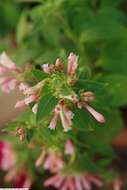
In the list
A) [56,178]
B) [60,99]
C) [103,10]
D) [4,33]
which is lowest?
[56,178]

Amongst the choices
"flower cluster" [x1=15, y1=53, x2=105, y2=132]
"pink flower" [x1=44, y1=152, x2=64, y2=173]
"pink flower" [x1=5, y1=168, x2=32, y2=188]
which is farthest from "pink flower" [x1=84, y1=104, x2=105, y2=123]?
"pink flower" [x1=5, y1=168, x2=32, y2=188]

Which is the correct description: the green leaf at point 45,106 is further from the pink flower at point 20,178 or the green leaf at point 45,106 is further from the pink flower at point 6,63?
the pink flower at point 20,178

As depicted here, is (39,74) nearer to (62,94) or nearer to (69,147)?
(62,94)

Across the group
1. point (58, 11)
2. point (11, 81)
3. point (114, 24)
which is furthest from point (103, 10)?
point (11, 81)

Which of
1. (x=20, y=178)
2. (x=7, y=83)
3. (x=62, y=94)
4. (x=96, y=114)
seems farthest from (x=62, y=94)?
(x=20, y=178)

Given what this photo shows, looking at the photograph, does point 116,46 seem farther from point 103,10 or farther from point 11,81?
point 11,81

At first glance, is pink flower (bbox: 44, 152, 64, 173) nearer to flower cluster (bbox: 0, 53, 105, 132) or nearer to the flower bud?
flower cluster (bbox: 0, 53, 105, 132)
